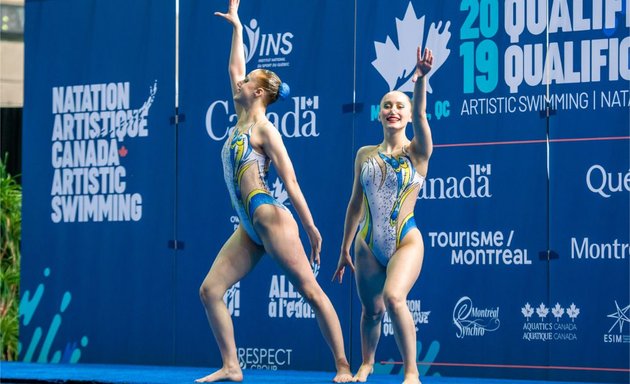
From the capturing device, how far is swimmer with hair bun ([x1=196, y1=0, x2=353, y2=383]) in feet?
23.3

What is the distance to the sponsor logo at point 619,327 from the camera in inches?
308

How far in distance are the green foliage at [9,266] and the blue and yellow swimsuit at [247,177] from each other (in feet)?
17.4

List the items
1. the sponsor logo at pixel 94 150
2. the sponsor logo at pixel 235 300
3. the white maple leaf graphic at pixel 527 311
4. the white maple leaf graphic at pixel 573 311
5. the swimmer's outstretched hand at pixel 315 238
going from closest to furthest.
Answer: the swimmer's outstretched hand at pixel 315 238 → the white maple leaf graphic at pixel 573 311 → the white maple leaf graphic at pixel 527 311 → the sponsor logo at pixel 235 300 → the sponsor logo at pixel 94 150

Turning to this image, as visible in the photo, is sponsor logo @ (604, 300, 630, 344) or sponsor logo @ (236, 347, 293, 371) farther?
sponsor logo @ (236, 347, 293, 371)

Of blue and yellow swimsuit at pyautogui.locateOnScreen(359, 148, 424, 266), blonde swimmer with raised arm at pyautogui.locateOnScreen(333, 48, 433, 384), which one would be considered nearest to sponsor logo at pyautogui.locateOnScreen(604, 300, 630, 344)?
blonde swimmer with raised arm at pyautogui.locateOnScreen(333, 48, 433, 384)

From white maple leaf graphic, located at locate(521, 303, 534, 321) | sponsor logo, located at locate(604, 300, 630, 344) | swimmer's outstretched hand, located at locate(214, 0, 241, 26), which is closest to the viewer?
swimmer's outstretched hand, located at locate(214, 0, 241, 26)

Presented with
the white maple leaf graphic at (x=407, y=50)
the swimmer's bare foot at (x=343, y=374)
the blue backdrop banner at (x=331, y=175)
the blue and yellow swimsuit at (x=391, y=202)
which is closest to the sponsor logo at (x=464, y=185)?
the blue backdrop banner at (x=331, y=175)

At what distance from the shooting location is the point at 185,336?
9359mm

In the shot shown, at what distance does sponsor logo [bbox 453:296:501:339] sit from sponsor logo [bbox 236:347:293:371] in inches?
51.6

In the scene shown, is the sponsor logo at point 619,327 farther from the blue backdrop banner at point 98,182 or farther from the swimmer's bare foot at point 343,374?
the blue backdrop banner at point 98,182

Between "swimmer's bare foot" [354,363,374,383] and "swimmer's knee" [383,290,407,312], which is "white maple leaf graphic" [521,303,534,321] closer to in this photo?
"swimmer's bare foot" [354,363,374,383]

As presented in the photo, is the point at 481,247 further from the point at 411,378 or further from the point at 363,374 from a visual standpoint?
the point at 411,378

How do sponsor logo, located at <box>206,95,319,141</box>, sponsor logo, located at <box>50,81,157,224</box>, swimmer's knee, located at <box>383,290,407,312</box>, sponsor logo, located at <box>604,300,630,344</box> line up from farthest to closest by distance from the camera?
1. sponsor logo, located at <box>50,81,157,224</box>
2. sponsor logo, located at <box>206,95,319,141</box>
3. sponsor logo, located at <box>604,300,630,344</box>
4. swimmer's knee, located at <box>383,290,407,312</box>

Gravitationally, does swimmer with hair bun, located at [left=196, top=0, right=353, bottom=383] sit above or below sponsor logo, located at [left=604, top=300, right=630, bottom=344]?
above
